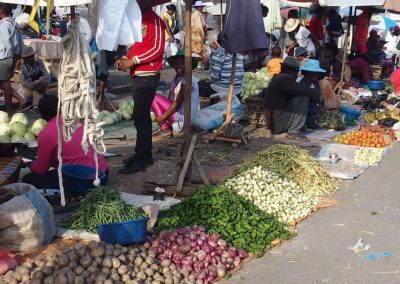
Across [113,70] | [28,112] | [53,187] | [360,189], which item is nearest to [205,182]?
[53,187]

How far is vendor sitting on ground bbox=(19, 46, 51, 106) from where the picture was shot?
1109cm

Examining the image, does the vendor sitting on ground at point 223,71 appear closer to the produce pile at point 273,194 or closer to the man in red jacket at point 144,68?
the man in red jacket at point 144,68

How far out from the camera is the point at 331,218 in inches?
250

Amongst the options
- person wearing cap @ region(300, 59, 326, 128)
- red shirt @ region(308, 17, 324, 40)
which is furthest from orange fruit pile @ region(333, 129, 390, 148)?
red shirt @ region(308, 17, 324, 40)

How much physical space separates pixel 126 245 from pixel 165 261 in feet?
1.35

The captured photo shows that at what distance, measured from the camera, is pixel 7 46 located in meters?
10.3

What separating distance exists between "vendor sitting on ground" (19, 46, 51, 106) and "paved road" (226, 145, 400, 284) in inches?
251

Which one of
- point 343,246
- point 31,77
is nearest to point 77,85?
point 343,246

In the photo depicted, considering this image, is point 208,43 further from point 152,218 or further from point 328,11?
point 152,218

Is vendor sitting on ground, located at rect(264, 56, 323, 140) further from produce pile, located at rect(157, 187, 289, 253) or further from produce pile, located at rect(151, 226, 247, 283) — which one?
produce pile, located at rect(151, 226, 247, 283)

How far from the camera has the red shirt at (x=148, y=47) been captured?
282 inches

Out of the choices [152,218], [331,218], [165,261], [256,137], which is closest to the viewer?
[165,261]

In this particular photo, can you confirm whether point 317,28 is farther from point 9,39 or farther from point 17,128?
point 17,128

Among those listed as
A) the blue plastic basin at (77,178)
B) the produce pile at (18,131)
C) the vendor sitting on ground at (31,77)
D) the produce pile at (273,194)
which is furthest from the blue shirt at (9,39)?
the produce pile at (273,194)
